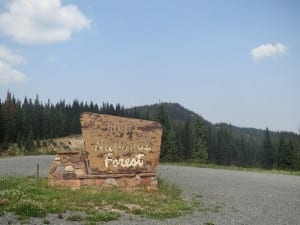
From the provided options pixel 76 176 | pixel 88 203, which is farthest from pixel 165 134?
pixel 88 203

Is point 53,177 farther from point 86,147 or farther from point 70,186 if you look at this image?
point 86,147

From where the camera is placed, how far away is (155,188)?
15039 millimetres

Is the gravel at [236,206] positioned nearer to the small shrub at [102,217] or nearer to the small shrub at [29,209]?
the small shrub at [102,217]

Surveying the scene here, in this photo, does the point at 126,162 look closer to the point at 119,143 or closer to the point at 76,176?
the point at 119,143

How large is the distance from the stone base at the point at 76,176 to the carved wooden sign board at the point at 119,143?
0.32m

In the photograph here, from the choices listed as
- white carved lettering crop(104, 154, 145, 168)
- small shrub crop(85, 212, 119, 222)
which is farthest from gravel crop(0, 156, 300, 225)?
white carved lettering crop(104, 154, 145, 168)

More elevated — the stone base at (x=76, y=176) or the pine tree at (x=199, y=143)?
the pine tree at (x=199, y=143)

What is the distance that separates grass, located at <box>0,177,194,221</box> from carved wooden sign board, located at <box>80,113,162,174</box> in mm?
1207

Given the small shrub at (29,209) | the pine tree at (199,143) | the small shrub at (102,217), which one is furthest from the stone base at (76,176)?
the pine tree at (199,143)

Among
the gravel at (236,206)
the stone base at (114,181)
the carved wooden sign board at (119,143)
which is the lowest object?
the gravel at (236,206)

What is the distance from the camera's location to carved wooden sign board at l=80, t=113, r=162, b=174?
14727 millimetres

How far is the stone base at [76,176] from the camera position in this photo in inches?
546

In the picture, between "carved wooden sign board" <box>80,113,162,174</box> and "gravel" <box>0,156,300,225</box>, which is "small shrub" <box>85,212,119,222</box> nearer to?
"gravel" <box>0,156,300,225</box>

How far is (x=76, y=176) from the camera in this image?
13.9 m
